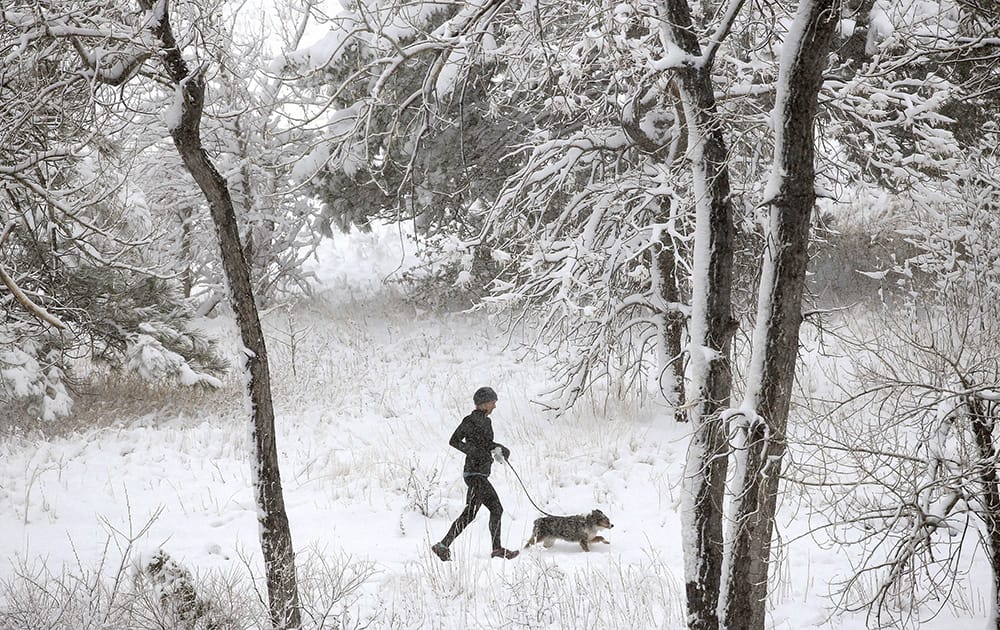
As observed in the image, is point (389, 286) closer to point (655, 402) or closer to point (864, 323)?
point (655, 402)

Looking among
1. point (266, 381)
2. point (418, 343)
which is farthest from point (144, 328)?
point (266, 381)

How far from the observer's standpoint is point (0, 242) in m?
3.69

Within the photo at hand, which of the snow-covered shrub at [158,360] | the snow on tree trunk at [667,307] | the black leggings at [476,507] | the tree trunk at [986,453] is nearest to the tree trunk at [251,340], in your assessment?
the black leggings at [476,507]

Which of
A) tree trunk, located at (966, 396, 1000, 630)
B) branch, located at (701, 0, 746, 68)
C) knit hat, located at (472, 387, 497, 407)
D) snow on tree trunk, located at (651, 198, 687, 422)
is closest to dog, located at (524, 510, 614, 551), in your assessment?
knit hat, located at (472, 387, 497, 407)

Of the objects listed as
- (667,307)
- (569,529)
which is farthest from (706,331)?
(667,307)

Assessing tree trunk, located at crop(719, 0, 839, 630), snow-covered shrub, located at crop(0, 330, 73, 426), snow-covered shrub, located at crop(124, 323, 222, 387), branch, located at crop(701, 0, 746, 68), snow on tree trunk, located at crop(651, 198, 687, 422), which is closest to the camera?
tree trunk, located at crop(719, 0, 839, 630)

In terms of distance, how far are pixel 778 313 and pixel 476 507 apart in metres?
3.98

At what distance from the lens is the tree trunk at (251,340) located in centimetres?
459

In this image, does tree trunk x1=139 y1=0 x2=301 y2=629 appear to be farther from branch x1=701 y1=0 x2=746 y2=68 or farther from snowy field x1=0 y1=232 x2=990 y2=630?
branch x1=701 y1=0 x2=746 y2=68

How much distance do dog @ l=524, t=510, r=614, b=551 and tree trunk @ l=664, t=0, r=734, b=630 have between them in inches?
100

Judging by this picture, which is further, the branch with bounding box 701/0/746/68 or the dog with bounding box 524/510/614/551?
the dog with bounding box 524/510/614/551

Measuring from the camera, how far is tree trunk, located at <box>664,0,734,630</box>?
436cm

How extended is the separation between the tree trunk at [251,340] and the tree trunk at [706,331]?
2.67 m

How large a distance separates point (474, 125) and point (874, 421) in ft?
28.8
